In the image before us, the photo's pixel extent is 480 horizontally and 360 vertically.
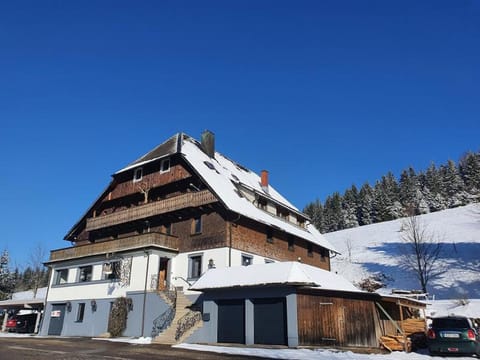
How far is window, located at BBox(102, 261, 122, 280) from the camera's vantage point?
28906 millimetres

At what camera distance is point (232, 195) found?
2905cm

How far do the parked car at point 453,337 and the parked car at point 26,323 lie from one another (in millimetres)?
35559

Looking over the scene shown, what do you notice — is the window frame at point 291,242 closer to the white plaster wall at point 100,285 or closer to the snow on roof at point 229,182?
the snow on roof at point 229,182

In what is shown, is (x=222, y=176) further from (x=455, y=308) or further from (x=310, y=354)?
(x=455, y=308)

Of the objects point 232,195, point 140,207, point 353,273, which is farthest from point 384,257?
point 140,207

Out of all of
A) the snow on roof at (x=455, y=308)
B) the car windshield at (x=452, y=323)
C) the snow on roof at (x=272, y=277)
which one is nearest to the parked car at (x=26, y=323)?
the snow on roof at (x=272, y=277)

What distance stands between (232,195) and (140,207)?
8115 mm

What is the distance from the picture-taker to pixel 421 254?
155 feet

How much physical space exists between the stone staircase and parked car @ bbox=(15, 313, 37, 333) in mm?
21494

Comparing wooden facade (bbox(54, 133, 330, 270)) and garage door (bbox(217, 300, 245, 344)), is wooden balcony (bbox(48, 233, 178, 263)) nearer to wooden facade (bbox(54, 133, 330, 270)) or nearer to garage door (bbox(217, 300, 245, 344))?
wooden facade (bbox(54, 133, 330, 270))

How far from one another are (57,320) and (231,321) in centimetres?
1900

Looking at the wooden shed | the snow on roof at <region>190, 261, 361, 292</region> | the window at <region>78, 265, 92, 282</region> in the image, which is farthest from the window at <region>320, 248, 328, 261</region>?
the window at <region>78, 265, 92, 282</region>

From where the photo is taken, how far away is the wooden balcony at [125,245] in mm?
27609

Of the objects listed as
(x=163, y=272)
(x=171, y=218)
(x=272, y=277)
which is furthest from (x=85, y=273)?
(x=272, y=277)
